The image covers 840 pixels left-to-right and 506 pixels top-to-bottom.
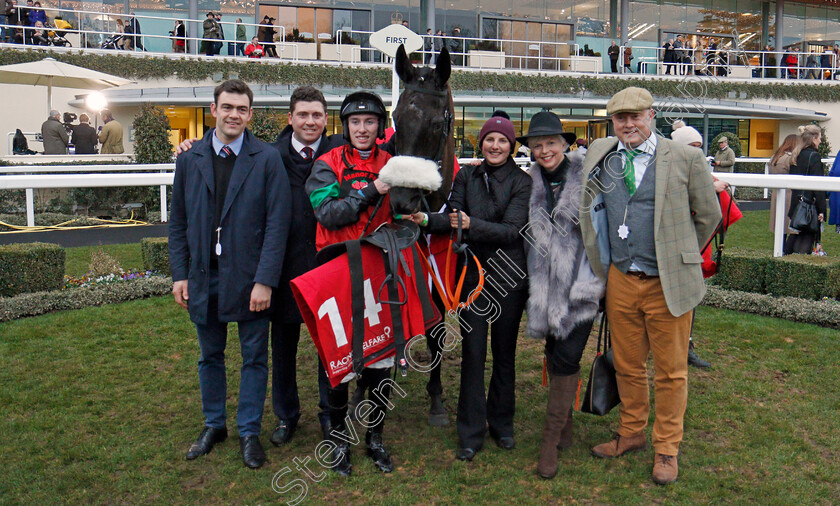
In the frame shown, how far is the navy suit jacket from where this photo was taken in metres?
3.58

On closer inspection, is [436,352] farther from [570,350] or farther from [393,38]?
[393,38]

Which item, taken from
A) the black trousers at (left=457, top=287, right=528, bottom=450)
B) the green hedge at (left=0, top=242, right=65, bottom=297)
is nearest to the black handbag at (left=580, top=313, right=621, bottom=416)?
the black trousers at (left=457, top=287, right=528, bottom=450)

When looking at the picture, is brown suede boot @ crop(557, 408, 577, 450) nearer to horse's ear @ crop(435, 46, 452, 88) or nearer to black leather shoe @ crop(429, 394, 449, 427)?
black leather shoe @ crop(429, 394, 449, 427)

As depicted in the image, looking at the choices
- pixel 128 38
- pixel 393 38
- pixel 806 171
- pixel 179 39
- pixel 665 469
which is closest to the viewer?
pixel 665 469

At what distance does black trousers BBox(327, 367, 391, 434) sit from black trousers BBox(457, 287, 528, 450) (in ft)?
1.51

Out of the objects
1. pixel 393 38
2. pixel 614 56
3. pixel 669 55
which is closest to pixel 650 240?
pixel 393 38

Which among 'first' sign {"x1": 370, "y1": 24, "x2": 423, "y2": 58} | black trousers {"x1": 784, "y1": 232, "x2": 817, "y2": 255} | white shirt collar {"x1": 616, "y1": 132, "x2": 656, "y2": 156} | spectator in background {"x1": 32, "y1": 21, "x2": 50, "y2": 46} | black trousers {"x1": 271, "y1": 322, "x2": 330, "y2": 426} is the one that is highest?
spectator in background {"x1": 32, "y1": 21, "x2": 50, "y2": 46}

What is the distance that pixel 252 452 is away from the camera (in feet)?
11.9

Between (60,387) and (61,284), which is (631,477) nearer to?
(60,387)

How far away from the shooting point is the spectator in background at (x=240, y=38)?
2396 cm

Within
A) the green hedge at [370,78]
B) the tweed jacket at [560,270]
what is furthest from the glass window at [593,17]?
the tweed jacket at [560,270]

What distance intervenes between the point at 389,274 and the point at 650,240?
4.41 ft

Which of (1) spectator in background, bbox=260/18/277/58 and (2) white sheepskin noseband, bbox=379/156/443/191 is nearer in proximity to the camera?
(2) white sheepskin noseband, bbox=379/156/443/191

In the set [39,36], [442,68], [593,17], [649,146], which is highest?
[593,17]
